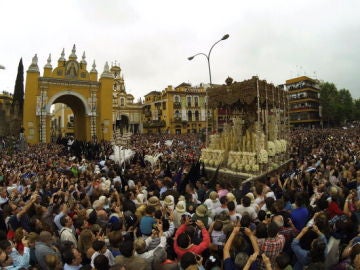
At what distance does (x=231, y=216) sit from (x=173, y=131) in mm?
56294

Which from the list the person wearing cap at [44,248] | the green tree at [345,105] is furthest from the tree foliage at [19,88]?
the green tree at [345,105]

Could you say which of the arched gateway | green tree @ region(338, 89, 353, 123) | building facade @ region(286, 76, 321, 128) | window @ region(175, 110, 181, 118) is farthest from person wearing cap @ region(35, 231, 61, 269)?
green tree @ region(338, 89, 353, 123)

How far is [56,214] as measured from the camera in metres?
5.55

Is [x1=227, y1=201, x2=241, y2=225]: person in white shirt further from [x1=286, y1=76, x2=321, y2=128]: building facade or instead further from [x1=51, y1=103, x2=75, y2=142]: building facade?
[x1=286, y1=76, x2=321, y2=128]: building facade

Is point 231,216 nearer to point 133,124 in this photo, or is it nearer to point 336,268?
point 336,268

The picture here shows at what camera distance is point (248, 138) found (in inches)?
540

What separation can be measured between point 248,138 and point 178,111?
4850cm

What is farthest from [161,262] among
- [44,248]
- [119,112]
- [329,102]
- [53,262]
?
[329,102]

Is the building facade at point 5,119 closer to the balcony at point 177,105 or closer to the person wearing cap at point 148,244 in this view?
the balcony at point 177,105

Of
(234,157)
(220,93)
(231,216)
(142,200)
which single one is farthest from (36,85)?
(231,216)

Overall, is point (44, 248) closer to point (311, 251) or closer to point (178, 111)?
point (311, 251)

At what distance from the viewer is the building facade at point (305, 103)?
221 feet

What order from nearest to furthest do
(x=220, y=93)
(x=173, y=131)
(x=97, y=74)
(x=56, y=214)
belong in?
(x=56, y=214) → (x=220, y=93) → (x=97, y=74) → (x=173, y=131)

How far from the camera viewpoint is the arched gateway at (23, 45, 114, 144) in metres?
31.4
